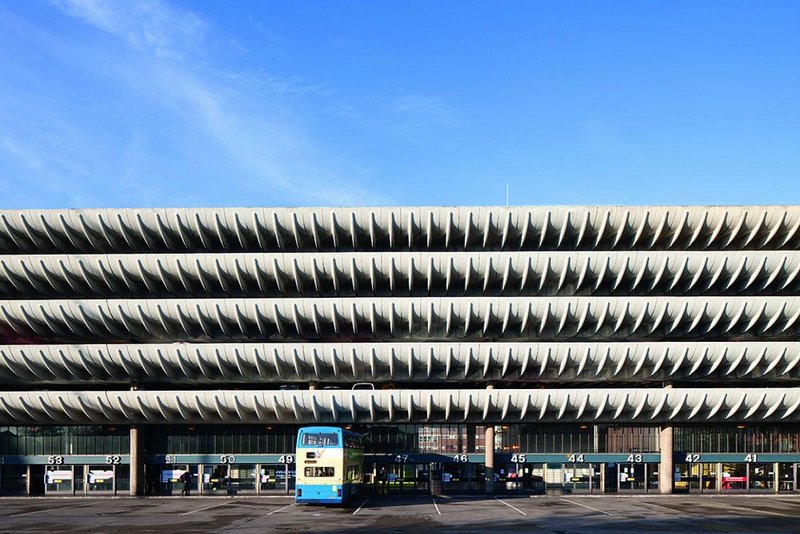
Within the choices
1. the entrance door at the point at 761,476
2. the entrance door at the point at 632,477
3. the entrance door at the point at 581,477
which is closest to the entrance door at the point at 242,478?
the entrance door at the point at 581,477

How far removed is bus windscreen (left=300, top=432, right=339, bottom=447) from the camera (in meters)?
40.2

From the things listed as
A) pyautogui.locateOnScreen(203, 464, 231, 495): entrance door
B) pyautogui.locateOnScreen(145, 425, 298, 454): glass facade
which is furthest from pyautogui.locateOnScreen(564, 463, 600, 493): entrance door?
pyautogui.locateOnScreen(203, 464, 231, 495): entrance door

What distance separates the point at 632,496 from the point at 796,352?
1550 cm

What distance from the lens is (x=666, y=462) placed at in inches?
2281

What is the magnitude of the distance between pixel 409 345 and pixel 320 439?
1493 cm

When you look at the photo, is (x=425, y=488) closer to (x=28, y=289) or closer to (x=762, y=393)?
(x=762, y=393)

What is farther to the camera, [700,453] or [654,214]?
[700,453]

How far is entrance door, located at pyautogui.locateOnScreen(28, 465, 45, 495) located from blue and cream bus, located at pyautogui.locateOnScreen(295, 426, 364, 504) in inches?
1123

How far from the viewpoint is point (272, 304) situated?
54344 millimetres

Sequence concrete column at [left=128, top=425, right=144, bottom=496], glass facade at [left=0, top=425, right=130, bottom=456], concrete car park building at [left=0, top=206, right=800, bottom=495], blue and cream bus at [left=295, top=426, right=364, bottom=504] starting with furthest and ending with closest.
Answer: glass facade at [left=0, top=425, right=130, bottom=456] < concrete column at [left=128, top=425, right=144, bottom=496] < concrete car park building at [left=0, top=206, right=800, bottom=495] < blue and cream bus at [left=295, top=426, right=364, bottom=504]

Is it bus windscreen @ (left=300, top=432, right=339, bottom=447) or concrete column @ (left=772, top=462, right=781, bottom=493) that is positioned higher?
bus windscreen @ (left=300, top=432, right=339, bottom=447)

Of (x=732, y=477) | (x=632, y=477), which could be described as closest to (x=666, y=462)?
(x=632, y=477)

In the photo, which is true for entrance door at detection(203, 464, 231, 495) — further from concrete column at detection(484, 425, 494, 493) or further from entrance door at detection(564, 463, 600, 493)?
entrance door at detection(564, 463, 600, 493)

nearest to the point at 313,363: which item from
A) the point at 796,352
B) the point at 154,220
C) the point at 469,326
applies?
the point at 469,326
